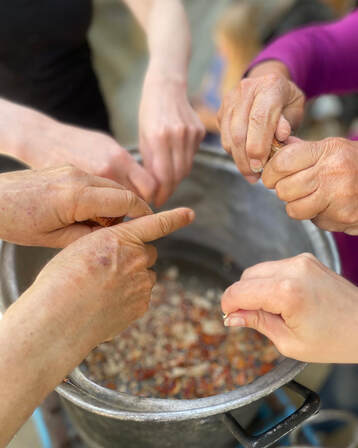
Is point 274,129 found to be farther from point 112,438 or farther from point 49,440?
point 49,440

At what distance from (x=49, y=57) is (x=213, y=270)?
0.54 m

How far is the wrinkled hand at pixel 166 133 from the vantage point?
699 mm

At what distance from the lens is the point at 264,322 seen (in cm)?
52

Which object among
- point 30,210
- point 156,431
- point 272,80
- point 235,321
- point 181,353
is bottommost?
point 181,353

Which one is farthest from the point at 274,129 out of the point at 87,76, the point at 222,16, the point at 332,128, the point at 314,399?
the point at 332,128

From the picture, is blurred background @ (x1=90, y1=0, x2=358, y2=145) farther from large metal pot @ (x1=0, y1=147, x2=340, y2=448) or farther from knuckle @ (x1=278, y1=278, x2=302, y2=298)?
knuckle @ (x1=278, y1=278, x2=302, y2=298)

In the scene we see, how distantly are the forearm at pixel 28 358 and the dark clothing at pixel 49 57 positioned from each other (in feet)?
1.84

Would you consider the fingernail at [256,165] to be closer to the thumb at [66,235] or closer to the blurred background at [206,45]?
the thumb at [66,235]

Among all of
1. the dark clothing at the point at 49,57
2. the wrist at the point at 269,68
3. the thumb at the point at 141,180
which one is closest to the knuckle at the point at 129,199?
the thumb at the point at 141,180

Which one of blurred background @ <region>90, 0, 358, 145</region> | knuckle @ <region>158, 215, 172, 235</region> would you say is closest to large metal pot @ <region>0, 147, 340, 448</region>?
knuckle @ <region>158, 215, 172, 235</region>

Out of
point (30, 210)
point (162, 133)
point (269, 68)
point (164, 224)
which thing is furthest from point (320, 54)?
point (30, 210)

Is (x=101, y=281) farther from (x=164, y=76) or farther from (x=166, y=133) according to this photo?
(x=164, y=76)

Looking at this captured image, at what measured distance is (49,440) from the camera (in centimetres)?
69

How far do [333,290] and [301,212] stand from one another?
0.12 m
